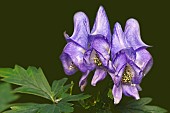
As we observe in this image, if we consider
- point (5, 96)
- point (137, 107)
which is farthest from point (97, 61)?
point (5, 96)

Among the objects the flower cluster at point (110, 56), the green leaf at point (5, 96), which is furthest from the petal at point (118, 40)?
the green leaf at point (5, 96)

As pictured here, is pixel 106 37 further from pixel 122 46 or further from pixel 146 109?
pixel 146 109

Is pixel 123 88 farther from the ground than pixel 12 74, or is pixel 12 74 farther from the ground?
pixel 12 74

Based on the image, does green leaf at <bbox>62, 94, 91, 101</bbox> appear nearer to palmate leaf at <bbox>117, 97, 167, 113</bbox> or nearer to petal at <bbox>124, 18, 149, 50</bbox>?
palmate leaf at <bbox>117, 97, 167, 113</bbox>

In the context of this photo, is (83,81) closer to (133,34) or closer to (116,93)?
(116,93)

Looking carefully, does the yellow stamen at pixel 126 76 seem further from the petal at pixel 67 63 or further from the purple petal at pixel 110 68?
the petal at pixel 67 63

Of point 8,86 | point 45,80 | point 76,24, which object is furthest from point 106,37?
point 8,86

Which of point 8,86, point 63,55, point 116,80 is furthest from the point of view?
point 8,86

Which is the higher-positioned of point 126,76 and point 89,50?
point 89,50
